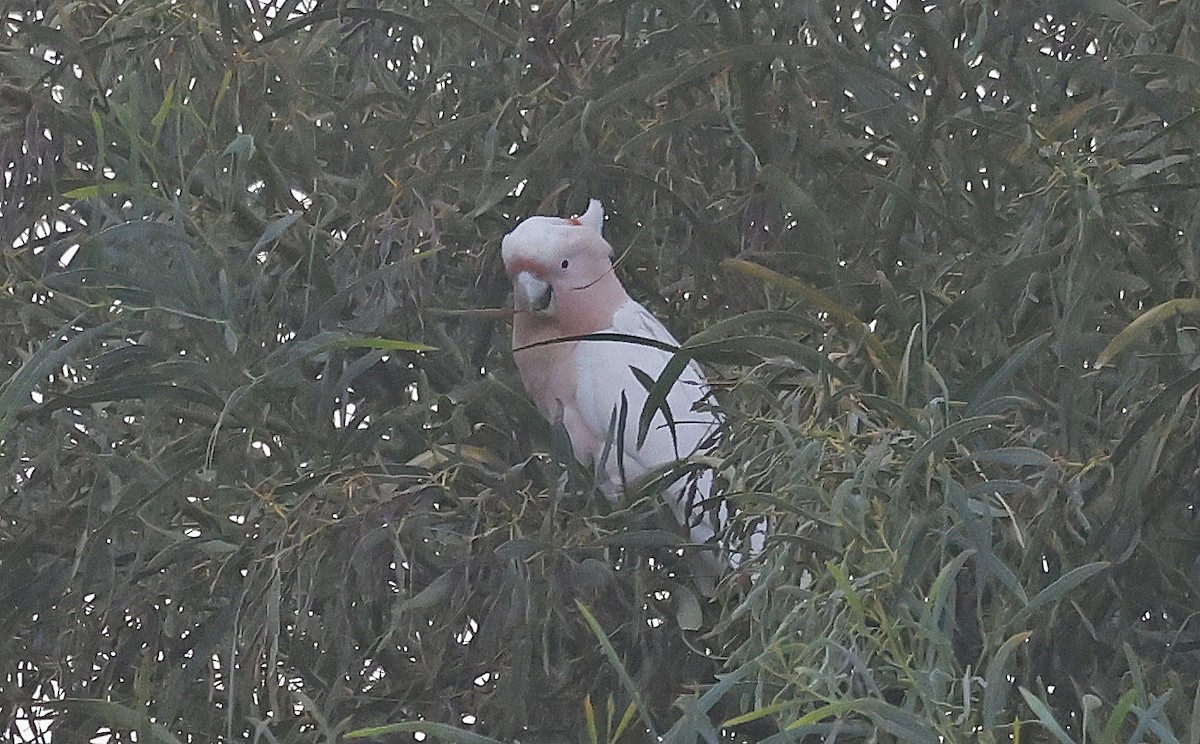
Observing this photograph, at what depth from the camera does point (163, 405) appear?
3.88 ft

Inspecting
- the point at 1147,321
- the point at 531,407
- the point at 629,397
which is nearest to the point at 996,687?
the point at 1147,321

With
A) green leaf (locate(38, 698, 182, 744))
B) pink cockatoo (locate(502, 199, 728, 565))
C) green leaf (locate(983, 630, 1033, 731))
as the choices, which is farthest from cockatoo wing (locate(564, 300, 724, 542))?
green leaf (locate(983, 630, 1033, 731))

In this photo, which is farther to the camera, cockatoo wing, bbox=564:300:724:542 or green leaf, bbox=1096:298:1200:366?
cockatoo wing, bbox=564:300:724:542

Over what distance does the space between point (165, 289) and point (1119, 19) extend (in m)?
0.57

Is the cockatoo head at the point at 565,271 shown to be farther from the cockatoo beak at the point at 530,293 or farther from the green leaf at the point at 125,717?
the green leaf at the point at 125,717

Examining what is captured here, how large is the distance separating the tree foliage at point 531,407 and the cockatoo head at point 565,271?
0.02 m

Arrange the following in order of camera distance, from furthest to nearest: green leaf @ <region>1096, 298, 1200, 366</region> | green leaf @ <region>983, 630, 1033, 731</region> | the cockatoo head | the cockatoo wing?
the cockatoo wing
the cockatoo head
green leaf @ <region>1096, 298, 1200, 366</region>
green leaf @ <region>983, 630, 1033, 731</region>

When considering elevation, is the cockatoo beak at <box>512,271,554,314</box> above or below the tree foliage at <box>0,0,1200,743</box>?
above

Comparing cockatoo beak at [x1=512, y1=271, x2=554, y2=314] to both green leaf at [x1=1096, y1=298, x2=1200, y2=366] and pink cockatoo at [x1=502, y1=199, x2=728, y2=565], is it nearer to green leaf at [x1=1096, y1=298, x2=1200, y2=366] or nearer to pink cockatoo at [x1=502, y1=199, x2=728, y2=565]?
pink cockatoo at [x1=502, y1=199, x2=728, y2=565]

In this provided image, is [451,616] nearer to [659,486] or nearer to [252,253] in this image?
[659,486]

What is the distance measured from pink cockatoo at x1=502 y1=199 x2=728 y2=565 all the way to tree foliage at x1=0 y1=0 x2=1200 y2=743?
4 cm

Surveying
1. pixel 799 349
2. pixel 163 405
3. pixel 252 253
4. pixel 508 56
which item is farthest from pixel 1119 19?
pixel 163 405

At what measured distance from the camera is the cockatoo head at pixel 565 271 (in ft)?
4.39

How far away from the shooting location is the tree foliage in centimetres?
92
